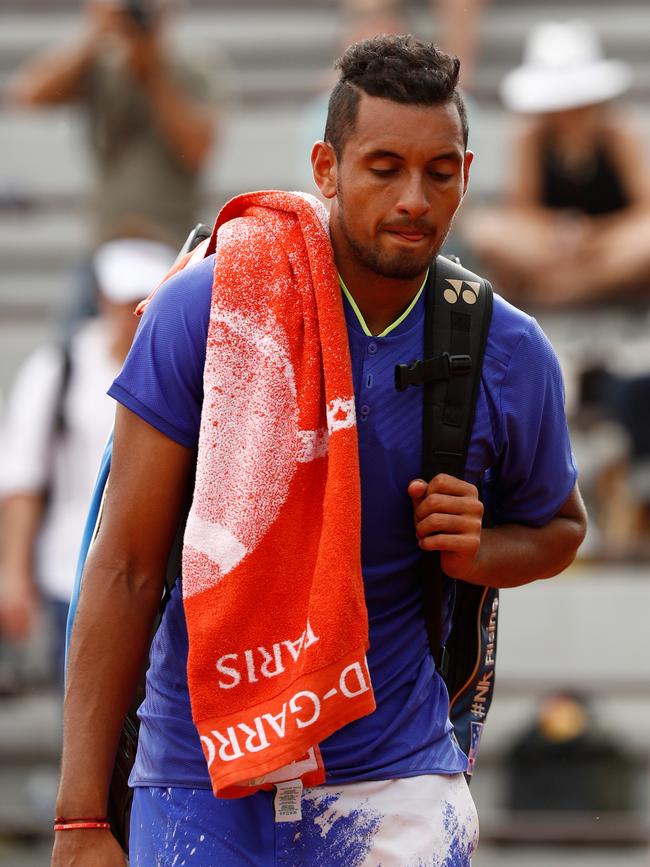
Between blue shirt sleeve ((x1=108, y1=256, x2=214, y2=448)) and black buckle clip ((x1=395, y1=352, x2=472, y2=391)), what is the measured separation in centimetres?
34

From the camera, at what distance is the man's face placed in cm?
283

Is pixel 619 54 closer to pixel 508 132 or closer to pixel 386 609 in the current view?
pixel 508 132

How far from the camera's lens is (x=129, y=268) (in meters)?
6.45

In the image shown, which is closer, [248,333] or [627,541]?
[248,333]

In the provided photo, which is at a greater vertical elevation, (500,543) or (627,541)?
(500,543)

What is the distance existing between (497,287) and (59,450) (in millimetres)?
2637

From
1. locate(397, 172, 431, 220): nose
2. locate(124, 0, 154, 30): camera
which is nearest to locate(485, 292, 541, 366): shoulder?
locate(397, 172, 431, 220): nose

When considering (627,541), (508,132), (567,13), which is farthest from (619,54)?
(627,541)

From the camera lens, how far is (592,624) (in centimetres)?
774

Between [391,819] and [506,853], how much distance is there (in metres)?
4.09

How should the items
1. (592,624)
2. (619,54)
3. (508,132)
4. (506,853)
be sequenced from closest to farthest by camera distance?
(506,853), (592,624), (508,132), (619,54)

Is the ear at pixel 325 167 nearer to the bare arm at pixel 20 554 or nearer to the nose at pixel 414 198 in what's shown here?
the nose at pixel 414 198

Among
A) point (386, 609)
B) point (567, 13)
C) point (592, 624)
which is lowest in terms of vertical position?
point (592, 624)

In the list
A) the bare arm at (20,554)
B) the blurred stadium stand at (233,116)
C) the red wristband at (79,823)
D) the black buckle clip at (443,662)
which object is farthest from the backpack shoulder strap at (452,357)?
the blurred stadium stand at (233,116)
